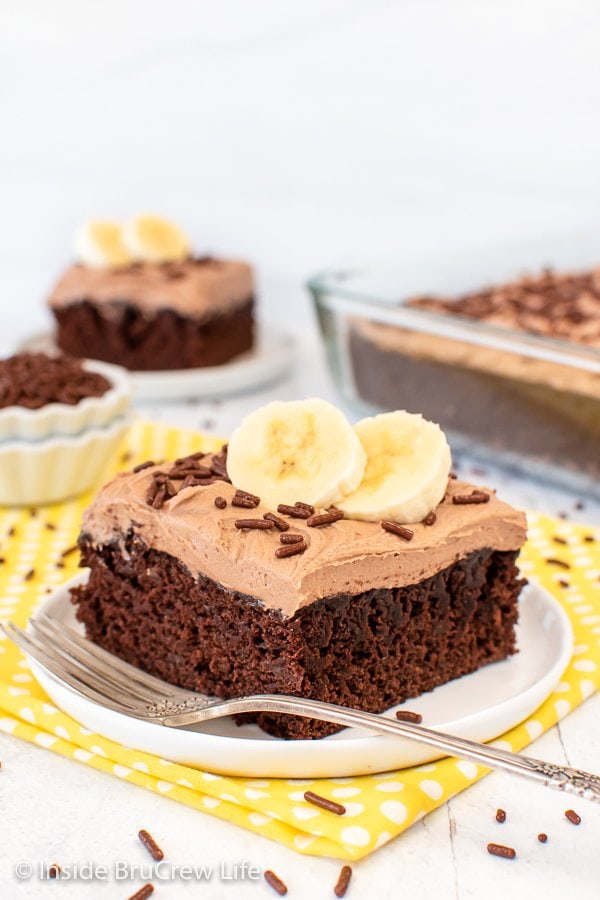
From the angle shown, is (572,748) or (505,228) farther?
(505,228)

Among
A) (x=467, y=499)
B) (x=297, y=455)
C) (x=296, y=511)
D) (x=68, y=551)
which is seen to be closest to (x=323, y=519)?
(x=296, y=511)

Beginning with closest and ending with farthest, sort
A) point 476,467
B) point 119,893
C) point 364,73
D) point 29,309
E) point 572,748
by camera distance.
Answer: point 119,893, point 572,748, point 476,467, point 364,73, point 29,309

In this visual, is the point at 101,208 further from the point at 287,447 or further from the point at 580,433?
the point at 287,447

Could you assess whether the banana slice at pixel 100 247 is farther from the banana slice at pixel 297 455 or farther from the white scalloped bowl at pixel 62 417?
the banana slice at pixel 297 455

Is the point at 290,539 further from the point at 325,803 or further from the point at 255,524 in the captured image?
the point at 325,803

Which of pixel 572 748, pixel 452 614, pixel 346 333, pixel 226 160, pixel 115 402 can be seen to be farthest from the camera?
pixel 226 160

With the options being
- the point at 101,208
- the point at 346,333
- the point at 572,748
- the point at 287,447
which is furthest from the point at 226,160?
the point at 572,748

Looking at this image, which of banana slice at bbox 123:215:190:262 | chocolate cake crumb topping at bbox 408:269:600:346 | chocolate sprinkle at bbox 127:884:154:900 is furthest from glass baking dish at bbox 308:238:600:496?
chocolate sprinkle at bbox 127:884:154:900
